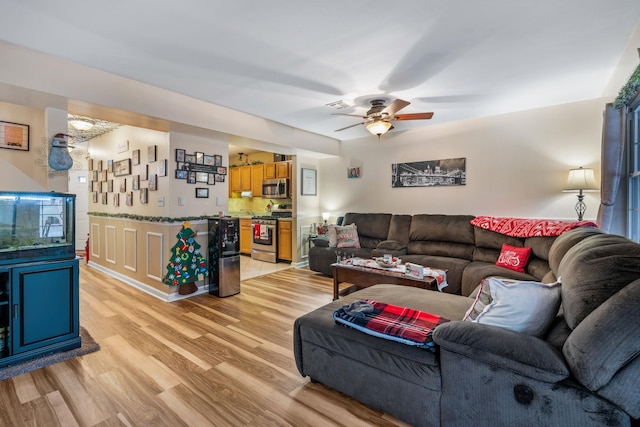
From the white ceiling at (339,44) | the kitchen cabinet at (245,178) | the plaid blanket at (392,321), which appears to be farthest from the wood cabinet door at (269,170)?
the plaid blanket at (392,321)

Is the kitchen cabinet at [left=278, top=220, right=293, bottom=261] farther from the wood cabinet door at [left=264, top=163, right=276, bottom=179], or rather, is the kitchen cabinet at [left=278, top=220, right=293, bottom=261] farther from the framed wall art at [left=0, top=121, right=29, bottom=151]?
the framed wall art at [left=0, top=121, right=29, bottom=151]

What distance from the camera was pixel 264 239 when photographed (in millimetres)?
6348

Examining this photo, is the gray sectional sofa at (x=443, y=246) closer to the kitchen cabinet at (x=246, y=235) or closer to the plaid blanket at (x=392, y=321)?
the plaid blanket at (x=392, y=321)

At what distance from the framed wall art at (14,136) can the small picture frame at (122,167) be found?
1.75m

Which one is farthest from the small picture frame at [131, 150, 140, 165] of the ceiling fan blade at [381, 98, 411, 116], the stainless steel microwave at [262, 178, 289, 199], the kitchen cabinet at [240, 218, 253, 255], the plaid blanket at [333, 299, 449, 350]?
the plaid blanket at [333, 299, 449, 350]

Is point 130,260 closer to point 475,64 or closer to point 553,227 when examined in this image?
point 475,64

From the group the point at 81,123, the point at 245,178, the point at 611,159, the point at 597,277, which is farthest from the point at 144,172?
the point at 611,159

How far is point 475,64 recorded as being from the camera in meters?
2.72

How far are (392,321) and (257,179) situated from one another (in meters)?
5.71

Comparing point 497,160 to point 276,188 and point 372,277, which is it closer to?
point 372,277

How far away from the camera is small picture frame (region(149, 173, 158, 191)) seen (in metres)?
4.02

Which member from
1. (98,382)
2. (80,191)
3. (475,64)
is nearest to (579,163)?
(475,64)

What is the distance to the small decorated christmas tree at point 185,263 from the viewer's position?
12.2ft

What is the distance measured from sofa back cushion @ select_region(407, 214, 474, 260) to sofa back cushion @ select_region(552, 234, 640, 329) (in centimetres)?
282
